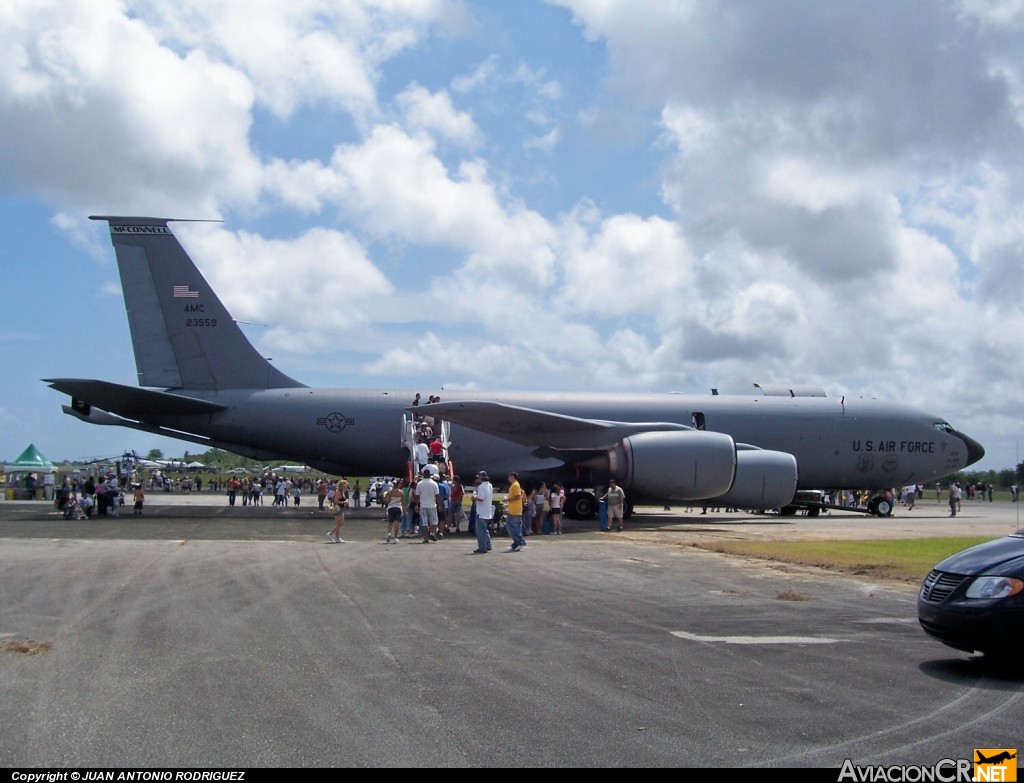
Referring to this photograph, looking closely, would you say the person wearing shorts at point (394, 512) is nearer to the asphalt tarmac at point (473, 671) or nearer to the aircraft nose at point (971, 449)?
the asphalt tarmac at point (473, 671)

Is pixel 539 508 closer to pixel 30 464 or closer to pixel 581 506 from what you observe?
pixel 581 506

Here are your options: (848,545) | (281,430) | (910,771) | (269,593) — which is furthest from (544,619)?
(281,430)

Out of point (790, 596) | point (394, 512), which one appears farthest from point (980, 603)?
point (394, 512)

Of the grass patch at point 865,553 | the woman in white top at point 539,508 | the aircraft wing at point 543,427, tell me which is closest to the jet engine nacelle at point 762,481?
the aircraft wing at point 543,427

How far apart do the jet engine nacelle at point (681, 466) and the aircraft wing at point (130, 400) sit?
12.5m

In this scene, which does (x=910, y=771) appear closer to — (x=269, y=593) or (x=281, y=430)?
(x=269, y=593)

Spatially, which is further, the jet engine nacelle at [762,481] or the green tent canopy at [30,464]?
the green tent canopy at [30,464]

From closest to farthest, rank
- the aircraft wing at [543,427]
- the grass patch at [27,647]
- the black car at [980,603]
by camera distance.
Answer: the black car at [980,603], the grass patch at [27,647], the aircraft wing at [543,427]

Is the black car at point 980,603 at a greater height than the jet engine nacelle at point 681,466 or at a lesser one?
lesser

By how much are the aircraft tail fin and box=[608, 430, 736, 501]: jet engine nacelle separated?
12.5 metres

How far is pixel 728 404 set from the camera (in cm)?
3052

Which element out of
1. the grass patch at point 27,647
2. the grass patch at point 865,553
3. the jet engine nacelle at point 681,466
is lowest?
the grass patch at point 865,553

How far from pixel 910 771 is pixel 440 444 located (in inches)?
883

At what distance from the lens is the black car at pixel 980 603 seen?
22.7ft
